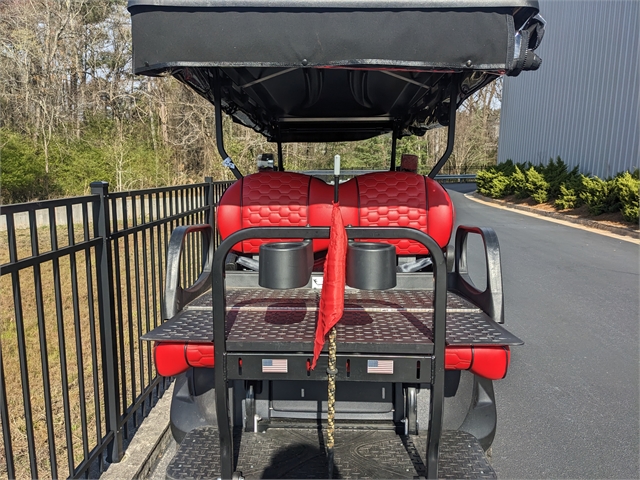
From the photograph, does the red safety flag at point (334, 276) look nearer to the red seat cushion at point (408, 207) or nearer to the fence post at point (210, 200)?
the red seat cushion at point (408, 207)

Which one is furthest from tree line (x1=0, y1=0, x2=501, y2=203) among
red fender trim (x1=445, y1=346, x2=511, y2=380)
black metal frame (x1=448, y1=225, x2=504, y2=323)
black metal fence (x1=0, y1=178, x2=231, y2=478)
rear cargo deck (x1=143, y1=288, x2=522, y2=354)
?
red fender trim (x1=445, y1=346, x2=511, y2=380)

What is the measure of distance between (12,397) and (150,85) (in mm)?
19056

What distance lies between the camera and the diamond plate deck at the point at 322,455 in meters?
2.00

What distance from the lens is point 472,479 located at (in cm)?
195

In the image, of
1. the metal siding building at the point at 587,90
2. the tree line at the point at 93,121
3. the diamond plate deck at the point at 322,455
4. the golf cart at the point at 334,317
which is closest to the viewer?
the golf cart at the point at 334,317

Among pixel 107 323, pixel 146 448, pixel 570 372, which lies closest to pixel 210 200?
pixel 107 323

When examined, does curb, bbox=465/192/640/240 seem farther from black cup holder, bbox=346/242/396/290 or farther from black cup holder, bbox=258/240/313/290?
black cup holder, bbox=258/240/313/290

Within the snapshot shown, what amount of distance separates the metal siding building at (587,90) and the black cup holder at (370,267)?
1384 cm

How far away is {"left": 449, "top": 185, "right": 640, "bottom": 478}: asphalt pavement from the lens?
2.81 meters

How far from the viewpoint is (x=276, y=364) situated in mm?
1750

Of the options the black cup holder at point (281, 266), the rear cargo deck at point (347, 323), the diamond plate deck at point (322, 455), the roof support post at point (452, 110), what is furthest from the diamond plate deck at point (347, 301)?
the roof support post at point (452, 110)

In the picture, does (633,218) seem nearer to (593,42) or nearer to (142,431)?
(593,42)

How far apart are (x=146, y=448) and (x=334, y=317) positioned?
71.9 inches

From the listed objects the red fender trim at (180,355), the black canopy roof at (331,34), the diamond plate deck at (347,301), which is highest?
the black canopy roof at (331,34)
